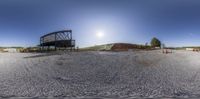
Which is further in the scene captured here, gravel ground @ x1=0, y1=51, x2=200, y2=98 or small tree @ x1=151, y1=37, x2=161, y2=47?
small tree @ x1=151, y1=37, x2=161, y2=47

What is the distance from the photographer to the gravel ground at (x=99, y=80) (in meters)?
7.24

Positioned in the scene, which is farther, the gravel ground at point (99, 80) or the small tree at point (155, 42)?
the small tree at point (155, 42)

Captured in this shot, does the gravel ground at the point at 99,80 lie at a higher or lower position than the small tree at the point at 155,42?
lower

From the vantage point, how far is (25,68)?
456 inches

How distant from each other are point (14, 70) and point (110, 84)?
4.91 metres

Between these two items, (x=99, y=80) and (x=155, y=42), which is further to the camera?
(x=155, y=42)

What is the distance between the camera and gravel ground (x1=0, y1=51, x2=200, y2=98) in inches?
285

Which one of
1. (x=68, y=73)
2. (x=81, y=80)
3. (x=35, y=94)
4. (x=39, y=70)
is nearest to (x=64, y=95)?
(x=35, y=94)

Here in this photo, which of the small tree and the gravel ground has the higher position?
the small tree

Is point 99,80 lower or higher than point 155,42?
lower

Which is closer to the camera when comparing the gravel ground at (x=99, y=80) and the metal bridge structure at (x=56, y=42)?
the gravel ground at (x=99, y=80)

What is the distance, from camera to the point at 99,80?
30.5ft

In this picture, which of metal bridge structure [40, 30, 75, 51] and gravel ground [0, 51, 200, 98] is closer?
gravel ground [0, 51, 200, 98]

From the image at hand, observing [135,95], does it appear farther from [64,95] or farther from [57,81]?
[57,81]
